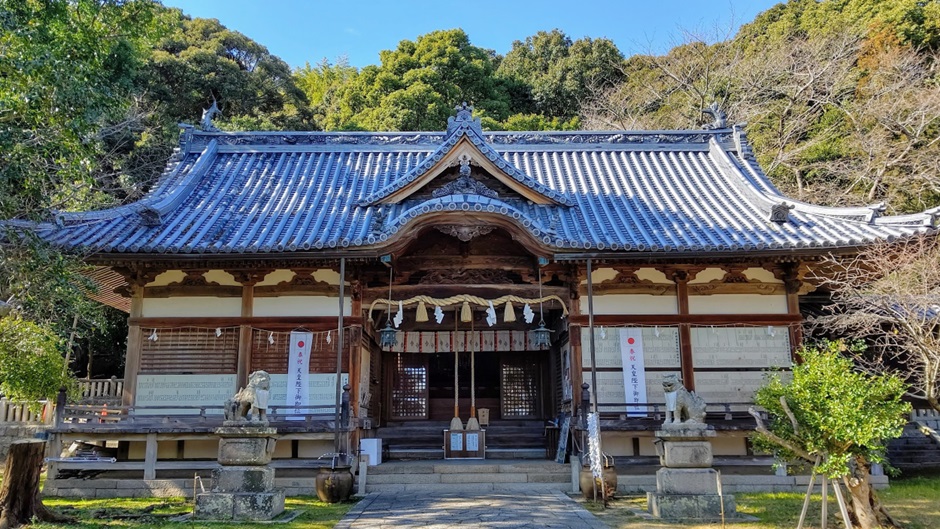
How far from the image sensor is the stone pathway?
808cm

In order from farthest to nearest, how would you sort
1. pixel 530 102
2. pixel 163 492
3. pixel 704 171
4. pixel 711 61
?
pixel 530 102, pixel 711 61, pixel 704 171, pixel 163 492

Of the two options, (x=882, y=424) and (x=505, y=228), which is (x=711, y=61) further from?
(x=882, y=424)

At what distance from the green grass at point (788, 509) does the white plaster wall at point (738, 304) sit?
141 inches

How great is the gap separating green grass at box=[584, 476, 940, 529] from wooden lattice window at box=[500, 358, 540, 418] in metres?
6.00

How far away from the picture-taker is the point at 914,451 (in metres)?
14.3

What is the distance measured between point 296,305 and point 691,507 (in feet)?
26.8

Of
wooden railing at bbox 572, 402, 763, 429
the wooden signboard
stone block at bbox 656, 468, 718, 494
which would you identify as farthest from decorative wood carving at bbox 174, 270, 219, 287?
stone block at bbox 656, 468, 718, 494

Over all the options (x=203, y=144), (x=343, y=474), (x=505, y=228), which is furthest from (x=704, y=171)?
(x=203, y=144)

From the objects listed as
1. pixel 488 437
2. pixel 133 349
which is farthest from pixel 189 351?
pixel 488 437

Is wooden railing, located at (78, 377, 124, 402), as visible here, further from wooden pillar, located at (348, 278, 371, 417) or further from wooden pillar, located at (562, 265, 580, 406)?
wooden pillar, located at (562, 265, 580, 406)

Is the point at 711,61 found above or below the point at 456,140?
above

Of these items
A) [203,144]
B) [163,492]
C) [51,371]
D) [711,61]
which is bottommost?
[163,492]

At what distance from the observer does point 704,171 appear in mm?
16344

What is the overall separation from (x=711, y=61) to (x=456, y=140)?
22671 mm
